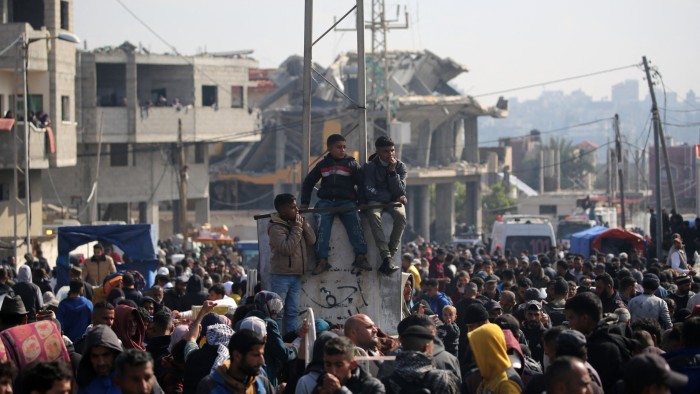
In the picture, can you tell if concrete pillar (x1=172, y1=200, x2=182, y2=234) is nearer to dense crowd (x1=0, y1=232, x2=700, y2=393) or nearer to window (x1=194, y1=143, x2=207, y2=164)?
window (x1=194, y1=143, x2=207, y2=164)

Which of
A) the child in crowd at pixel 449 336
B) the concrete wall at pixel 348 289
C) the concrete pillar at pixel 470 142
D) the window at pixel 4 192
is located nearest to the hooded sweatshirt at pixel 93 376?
the concrete wall at pixel 348 289

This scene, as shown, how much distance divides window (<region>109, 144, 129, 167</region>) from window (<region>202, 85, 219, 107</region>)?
15.4ft

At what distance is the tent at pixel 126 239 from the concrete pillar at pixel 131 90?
30.6m

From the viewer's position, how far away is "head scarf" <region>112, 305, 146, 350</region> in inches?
393

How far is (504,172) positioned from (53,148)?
55046 millimetres

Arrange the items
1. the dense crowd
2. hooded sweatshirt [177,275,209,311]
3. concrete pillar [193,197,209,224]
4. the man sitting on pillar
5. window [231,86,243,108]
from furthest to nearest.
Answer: concrete pillar [193,197,209,224] < window [231,86,243,108] < hooded sweatshirt [177,275,209,311] < the man sitting on pillar < the dense crowd

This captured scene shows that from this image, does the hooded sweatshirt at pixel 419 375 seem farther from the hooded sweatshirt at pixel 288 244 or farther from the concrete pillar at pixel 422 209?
the concrete pillar at pixel 422 209

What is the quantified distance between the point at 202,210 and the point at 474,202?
24.2 meters

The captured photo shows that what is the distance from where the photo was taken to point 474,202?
3278 inches

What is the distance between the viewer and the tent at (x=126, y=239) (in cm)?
2408

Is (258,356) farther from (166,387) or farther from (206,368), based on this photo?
(166,387)

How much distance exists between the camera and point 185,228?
49625 mm

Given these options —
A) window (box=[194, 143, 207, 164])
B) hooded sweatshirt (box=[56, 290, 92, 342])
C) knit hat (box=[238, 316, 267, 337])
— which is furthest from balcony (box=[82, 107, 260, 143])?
knit hat (box=[238, 316, 267, 337])

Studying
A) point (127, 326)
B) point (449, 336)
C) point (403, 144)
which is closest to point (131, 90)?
point (403, 144)
